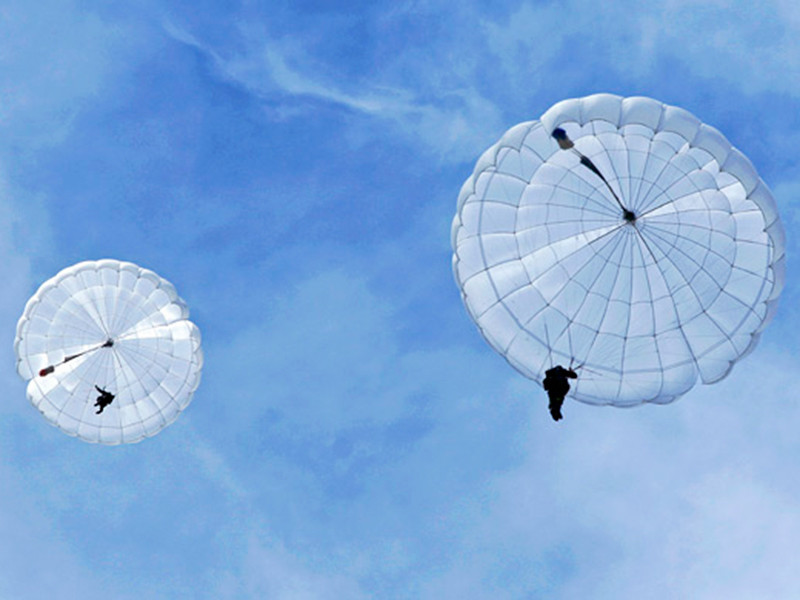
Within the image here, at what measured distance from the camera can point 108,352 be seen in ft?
106

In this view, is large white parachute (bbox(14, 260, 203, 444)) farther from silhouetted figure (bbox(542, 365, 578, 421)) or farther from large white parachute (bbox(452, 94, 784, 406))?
silhouetted figure (bbox(542, 365, 578, 421))

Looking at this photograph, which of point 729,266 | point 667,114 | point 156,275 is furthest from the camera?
point 156,275

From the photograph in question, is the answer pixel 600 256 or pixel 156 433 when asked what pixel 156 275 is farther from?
pixel 600 256

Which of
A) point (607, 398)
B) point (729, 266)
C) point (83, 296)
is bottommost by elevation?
point (607, 398)

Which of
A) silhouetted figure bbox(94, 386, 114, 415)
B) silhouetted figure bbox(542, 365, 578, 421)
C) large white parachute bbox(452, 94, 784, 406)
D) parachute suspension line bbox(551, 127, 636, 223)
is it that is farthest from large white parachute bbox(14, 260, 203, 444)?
parachute suspension line bbox(551, 127, 636, 223)

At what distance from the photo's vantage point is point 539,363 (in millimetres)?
26781

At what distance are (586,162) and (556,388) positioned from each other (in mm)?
5124

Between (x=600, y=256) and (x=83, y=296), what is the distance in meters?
14.3

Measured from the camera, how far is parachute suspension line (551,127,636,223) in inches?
936

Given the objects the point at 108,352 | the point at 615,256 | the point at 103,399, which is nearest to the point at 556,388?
the point at 615,256

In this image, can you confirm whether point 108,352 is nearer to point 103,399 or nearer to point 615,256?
point 103,399

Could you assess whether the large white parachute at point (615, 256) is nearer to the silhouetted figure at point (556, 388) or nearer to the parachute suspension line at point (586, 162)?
the parachute suspension line at point (586, 162)

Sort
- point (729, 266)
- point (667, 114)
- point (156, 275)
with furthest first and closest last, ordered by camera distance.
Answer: point (156, 275)
point (729, 266)
point (667, 114)

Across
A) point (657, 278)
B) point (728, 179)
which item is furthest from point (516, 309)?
point (728, 179)
